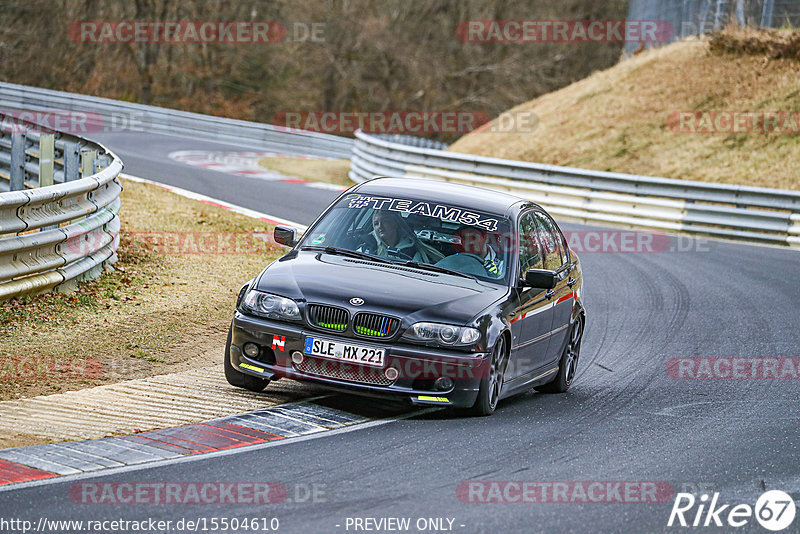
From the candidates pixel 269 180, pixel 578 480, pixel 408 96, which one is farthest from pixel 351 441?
pixel 408 96

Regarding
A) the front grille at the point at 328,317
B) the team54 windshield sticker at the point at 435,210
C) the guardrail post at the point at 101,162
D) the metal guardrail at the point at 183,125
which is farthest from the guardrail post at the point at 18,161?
the metal guardrail at the point at 183,125

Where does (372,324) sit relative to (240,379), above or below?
above

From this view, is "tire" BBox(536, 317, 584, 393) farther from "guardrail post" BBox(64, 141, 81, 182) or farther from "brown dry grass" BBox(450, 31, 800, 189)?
"brown dry grass" BBox(450, 31, 800, 189)

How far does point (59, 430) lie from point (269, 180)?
2003 cm

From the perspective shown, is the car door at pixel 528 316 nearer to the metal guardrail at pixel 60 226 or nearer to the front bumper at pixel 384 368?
the front bumper at pixel 384 368

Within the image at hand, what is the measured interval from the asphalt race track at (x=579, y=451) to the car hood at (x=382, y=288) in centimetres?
76

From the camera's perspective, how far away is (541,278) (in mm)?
8109

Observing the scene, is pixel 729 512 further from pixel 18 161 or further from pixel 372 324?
pixel 18 161

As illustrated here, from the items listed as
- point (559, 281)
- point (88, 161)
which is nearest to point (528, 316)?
point (559, 281)

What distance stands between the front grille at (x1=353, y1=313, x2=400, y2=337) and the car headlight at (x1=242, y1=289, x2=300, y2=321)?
42cm

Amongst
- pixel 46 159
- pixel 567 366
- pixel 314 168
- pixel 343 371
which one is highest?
pixel 46 159

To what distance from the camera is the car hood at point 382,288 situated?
24.3 feet

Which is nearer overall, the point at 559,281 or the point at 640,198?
the point at 559,281

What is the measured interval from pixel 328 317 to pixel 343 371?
1.20 ft
